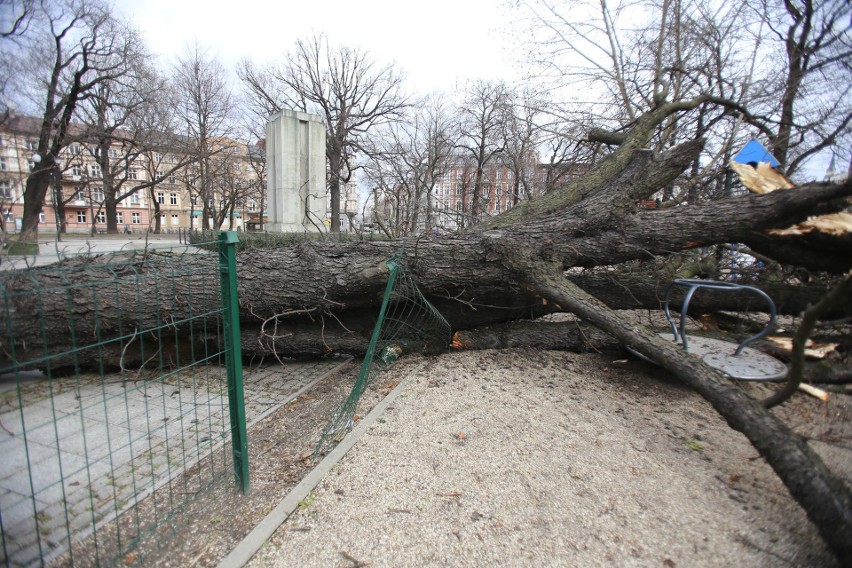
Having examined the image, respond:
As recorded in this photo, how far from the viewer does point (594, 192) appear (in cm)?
500

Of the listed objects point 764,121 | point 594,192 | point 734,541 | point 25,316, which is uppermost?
point 764,121

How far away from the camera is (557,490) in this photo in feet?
7.31

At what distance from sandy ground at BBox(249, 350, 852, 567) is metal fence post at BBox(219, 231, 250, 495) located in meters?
0.42

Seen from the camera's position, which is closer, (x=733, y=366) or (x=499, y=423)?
(x=499, y=423)

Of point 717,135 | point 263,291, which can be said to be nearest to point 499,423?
point 263,291

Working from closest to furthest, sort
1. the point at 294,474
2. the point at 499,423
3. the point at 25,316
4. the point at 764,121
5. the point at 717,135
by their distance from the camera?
the point at 294,474
the point at 499,423
the point at 25,316
the point at 764,121
the point at 717,135

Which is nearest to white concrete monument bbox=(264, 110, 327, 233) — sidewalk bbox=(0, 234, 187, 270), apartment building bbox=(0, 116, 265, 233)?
apartment building bbox=(0, 116, 265, 233)

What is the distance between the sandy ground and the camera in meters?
1.83

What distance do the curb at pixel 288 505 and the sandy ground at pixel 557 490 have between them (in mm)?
38

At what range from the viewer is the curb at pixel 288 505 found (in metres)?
1.82

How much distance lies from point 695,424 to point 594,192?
9.40 feet

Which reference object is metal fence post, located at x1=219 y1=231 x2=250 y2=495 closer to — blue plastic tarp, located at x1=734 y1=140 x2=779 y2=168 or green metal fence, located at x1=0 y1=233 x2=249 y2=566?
green metal fence, located at x1=0 y1=233 x2=249 y2=566

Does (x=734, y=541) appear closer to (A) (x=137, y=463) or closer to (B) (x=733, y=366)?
(B) (x=733, y=366)

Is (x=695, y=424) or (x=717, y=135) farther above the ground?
(x=717, y=135)
